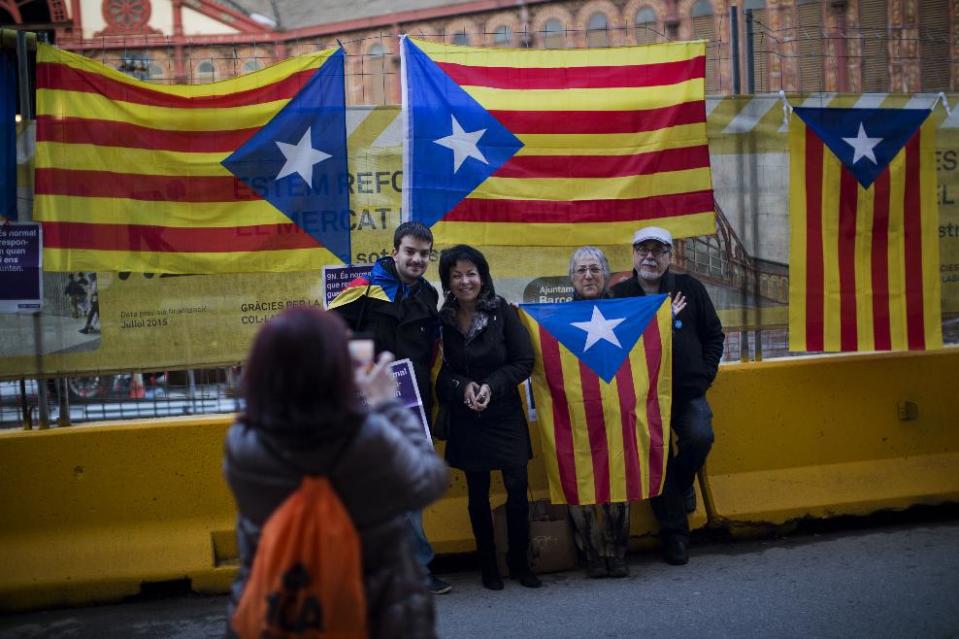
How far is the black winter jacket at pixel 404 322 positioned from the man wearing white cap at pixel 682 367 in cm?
134

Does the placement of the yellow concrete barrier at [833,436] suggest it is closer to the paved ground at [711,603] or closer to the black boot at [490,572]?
the paved ground at [711,603]

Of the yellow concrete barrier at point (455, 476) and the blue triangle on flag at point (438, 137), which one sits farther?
the blue triangle on flag at point (438, 137)

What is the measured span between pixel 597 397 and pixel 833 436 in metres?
2.00

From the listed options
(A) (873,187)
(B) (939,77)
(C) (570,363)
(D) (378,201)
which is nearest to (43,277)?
(D) (378,201)

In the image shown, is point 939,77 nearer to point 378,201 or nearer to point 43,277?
point 378,201

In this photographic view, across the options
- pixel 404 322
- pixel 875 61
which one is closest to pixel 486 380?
pixel 404 322

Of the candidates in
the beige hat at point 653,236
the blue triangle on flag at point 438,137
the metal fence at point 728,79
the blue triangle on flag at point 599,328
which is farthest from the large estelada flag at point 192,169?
the beige hat at point 653,236

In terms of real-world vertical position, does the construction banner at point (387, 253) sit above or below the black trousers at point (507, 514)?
above

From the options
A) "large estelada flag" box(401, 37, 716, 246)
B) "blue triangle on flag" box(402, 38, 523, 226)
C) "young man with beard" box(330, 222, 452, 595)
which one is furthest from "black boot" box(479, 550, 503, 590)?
"blue triangle on flag" box(402, 38, 523, 226)

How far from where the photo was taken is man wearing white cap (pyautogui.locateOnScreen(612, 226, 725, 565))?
231 inches

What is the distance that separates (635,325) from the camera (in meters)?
5.72

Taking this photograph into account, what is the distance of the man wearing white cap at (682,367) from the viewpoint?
5.87 meters

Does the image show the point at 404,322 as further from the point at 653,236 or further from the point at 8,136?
the point at 8,136

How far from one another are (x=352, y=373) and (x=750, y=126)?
5038 millimetres
